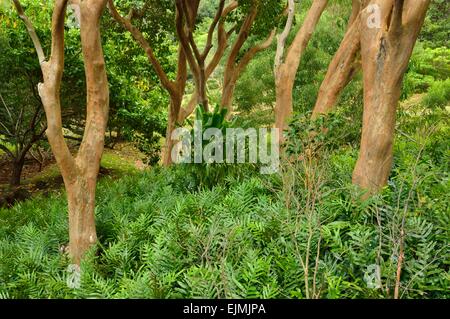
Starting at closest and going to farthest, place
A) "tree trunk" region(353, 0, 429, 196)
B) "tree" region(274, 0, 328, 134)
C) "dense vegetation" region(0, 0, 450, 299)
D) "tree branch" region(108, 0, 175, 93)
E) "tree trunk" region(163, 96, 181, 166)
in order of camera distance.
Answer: "dense vegetation" region(0, 0, 450, 299), "tree trunk" region(353, 0, 429, 196), "tree" region(274, 0, 328, 134), "tree branch" region(108, 0, 175, 93), "tree trunk" region(163, 96, 181, 166)

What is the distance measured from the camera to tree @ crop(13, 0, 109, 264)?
461cm

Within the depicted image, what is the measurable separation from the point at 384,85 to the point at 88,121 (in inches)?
102

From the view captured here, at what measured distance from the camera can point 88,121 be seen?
480 cm

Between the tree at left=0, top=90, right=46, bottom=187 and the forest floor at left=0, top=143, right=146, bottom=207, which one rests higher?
the tree at left=0, top=90, right=46, bottom=187

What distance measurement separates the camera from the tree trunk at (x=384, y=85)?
14.6 ft

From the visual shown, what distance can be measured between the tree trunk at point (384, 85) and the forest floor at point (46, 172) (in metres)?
7.95

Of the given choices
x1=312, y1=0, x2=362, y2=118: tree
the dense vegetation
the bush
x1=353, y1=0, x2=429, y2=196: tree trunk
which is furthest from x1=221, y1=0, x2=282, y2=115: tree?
x1=353, y1=0, x2=429, y2=196: tree trunk

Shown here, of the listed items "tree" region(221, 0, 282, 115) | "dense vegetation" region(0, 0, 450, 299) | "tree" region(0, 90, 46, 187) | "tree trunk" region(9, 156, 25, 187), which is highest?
"tree" region(221, 0, 282, 115)

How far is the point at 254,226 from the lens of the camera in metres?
3.95

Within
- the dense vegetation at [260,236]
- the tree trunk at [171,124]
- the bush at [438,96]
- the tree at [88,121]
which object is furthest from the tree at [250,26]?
the tree at [88,121]

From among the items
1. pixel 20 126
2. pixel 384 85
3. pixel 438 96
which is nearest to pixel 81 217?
pixel 384 85

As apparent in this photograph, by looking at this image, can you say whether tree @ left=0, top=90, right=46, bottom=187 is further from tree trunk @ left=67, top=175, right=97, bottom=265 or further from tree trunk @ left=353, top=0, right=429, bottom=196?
tree trunk @ left=353, top=0, right=429, bottom=196

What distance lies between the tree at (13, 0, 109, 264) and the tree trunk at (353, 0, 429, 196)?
2.33 meters
